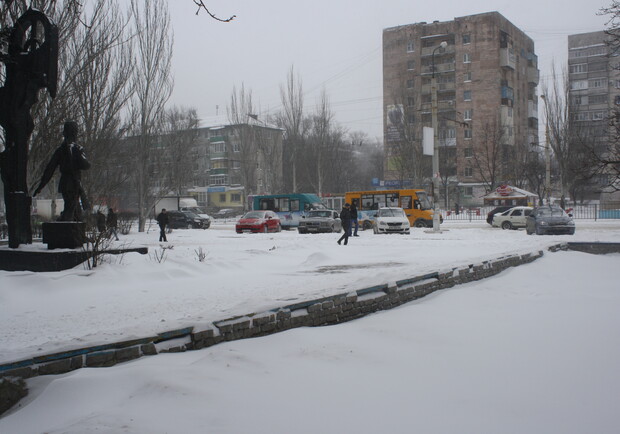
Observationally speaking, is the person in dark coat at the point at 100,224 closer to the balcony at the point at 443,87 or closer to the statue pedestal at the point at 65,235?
the statue pedestal at the point at 65,235

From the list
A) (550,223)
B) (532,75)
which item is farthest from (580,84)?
(550,223)

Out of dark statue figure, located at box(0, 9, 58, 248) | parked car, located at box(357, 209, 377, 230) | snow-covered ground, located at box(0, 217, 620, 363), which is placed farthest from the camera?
parked car, located at box(357, 209, 377, 230)

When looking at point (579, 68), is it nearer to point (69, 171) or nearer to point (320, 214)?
point (320, 214)

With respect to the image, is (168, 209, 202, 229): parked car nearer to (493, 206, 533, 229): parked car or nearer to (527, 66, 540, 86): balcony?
(493, 206, 533, 229): parked car

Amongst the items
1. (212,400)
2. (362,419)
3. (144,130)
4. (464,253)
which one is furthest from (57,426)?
(144,130)

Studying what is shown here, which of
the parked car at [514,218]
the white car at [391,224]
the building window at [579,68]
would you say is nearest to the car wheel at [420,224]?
the parked car at [514,218]

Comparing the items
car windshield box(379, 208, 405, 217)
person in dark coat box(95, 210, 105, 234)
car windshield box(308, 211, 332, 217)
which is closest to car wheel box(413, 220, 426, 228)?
car windshield box(379, 208, 405, 217)

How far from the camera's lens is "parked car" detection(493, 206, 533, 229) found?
30969mm

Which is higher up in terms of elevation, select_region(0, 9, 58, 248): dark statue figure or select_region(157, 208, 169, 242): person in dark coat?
select_region(0, 9, 58, 248): dark statue figure

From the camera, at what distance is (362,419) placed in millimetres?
3775

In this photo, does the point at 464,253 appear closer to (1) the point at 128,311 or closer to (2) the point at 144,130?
(1) the point at 128,311

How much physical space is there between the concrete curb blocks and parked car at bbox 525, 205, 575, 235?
1682 cm

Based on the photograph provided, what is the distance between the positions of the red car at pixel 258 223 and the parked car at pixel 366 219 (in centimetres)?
615

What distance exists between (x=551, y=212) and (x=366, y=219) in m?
12.1
